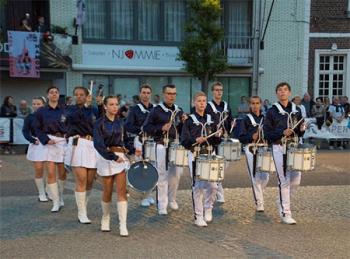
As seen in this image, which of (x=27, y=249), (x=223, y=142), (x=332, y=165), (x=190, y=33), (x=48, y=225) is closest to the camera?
(x=27, y=249)

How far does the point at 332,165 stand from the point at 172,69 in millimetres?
11013

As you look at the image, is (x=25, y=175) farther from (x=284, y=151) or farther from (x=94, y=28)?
(x=94, y=28)

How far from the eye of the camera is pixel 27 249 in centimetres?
631

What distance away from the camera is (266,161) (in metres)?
8.03

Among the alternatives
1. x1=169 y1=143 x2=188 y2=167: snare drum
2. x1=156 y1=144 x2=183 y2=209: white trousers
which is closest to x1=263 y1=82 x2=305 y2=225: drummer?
x1=169 y1=143 x2=188 y2=167: snare drum

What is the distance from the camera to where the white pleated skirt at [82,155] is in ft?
24.9

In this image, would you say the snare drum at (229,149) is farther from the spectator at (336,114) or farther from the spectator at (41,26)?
the spectator at (41,26)

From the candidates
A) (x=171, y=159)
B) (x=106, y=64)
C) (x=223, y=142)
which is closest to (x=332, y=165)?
(x=223, y=142)

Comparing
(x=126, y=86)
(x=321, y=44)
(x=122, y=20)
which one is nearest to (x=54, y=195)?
(x=126, y=86)

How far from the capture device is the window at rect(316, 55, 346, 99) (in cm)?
2508

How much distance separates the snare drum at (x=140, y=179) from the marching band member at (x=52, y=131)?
191 centimetres

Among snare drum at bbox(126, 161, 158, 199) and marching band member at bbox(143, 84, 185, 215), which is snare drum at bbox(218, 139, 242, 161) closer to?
marching band member at bbox(143, 84, 185, 215)

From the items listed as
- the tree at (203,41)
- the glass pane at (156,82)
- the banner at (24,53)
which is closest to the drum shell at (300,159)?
the tree at (203,41)

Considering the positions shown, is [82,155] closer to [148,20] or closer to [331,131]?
[331,131]
